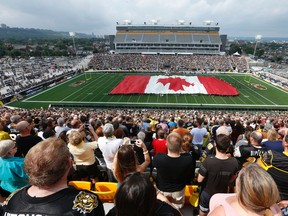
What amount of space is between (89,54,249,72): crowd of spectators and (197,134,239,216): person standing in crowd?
191 ft

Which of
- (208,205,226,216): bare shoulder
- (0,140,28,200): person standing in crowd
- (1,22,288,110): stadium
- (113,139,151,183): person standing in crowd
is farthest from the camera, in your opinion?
(1,22,288,110): stadium

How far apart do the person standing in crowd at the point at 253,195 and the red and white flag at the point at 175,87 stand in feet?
112

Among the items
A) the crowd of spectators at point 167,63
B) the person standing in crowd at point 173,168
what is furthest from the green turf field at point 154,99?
the person standing in crowd at point 173,168

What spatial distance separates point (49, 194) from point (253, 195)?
2.11m

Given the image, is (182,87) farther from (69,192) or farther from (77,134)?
(69,192)

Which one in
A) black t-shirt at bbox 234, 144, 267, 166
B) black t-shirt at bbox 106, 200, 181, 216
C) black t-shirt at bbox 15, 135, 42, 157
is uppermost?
black t-shirt at bbox 106, 200, 181, 216

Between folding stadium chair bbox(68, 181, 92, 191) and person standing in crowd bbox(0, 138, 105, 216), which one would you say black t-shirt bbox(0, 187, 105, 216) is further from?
folding stadium chair bbox(68, 181, 92, 191)

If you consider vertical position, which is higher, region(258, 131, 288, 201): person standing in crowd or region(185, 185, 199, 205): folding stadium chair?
region(258, 131, 288, 201): person standing in crowd

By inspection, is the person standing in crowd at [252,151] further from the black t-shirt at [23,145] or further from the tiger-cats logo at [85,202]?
the black t-shirt at [23,145]

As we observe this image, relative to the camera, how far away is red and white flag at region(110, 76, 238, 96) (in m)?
36.4

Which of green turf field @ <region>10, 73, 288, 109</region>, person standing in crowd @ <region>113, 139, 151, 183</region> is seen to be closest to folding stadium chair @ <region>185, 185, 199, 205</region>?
person standing in crowd @ <region>113, 139, 151, 183</region>

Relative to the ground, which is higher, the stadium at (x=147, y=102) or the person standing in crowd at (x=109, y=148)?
the person standing in crowd at (x=109, y=148)

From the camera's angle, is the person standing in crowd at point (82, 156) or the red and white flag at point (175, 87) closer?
the person standing in crowd at point (82, 156)

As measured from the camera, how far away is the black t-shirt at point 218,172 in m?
3.72
